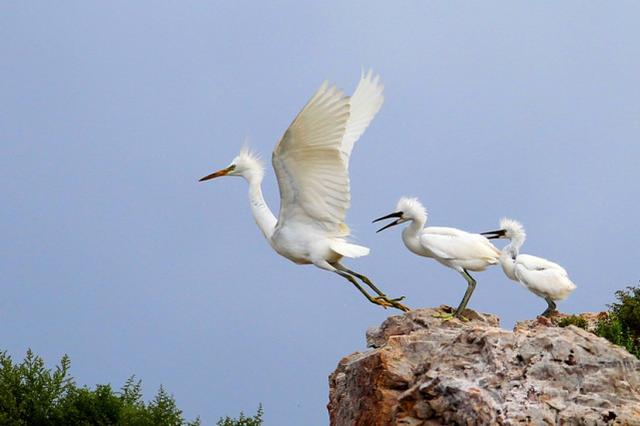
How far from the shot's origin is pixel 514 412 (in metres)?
6.78

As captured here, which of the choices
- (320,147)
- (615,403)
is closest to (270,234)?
(320,147)

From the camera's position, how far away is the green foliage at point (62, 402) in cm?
1523

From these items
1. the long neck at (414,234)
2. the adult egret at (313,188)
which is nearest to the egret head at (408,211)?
the long neck at (414,234)

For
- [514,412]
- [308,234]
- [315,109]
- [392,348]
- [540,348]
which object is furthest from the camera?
[308,234]

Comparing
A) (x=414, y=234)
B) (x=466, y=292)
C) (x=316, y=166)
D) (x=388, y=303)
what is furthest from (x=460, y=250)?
(x=316, y=166)

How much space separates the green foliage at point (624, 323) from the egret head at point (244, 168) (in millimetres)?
5582

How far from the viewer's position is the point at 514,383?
700 centimetres

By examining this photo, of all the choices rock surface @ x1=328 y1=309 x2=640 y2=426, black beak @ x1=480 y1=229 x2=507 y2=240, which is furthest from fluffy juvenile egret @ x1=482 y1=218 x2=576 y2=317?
rock surface @ x1=328 y1=309 x2=640 y2=426

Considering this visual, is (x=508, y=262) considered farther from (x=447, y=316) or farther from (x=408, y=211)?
(x=447, y=316)

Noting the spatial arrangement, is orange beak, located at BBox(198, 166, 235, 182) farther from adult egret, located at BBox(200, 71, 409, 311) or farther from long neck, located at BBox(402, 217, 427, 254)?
long neck, located at BBox(402, 217, 427, 254)

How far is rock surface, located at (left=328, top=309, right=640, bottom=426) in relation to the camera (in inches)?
268

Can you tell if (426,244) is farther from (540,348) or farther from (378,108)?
(540,348)

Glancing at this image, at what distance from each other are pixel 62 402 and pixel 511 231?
25.3 feet

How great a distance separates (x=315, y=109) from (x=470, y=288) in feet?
13.8
